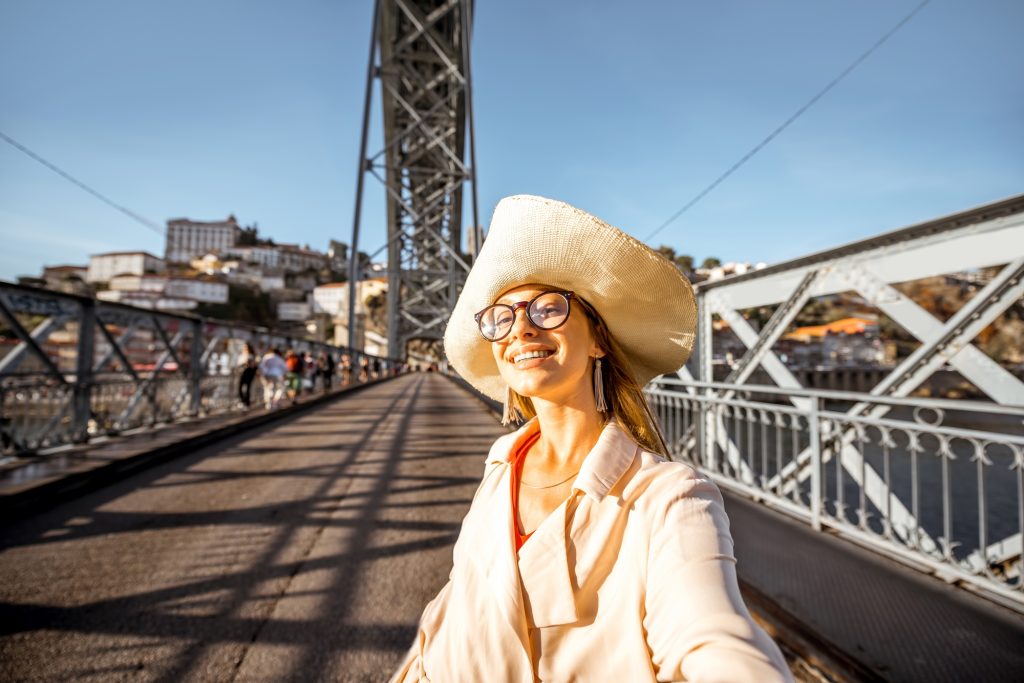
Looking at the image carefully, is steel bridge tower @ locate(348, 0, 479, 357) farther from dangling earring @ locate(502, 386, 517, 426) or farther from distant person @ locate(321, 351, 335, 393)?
dangling earring @ locate(502, 386, 517, 426)

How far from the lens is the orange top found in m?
0.98

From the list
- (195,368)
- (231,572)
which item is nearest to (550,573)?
(231,572)

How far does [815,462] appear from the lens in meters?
3.47

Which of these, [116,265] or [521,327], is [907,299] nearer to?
[521,327]

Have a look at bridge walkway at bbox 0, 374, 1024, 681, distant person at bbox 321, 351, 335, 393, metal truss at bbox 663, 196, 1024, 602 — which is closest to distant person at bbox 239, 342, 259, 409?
bridge walkway at bbox 0, 374, 1024, 681

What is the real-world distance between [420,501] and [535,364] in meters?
3.49

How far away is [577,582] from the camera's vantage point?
0.85 metres

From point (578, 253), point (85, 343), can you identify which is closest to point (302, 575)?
point (578, 253)

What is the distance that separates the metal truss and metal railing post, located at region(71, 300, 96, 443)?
21.9 feet

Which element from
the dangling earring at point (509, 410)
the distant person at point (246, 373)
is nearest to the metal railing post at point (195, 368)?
the distant person at point (246, 373)

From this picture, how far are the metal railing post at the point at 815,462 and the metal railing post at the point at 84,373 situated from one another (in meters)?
7.31

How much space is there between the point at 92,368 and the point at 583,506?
699 centimetres

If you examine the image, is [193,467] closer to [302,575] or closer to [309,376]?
[302,575]

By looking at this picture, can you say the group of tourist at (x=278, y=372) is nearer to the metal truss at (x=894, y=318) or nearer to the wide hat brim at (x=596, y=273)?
the metal truss at (x=894, y=318)
